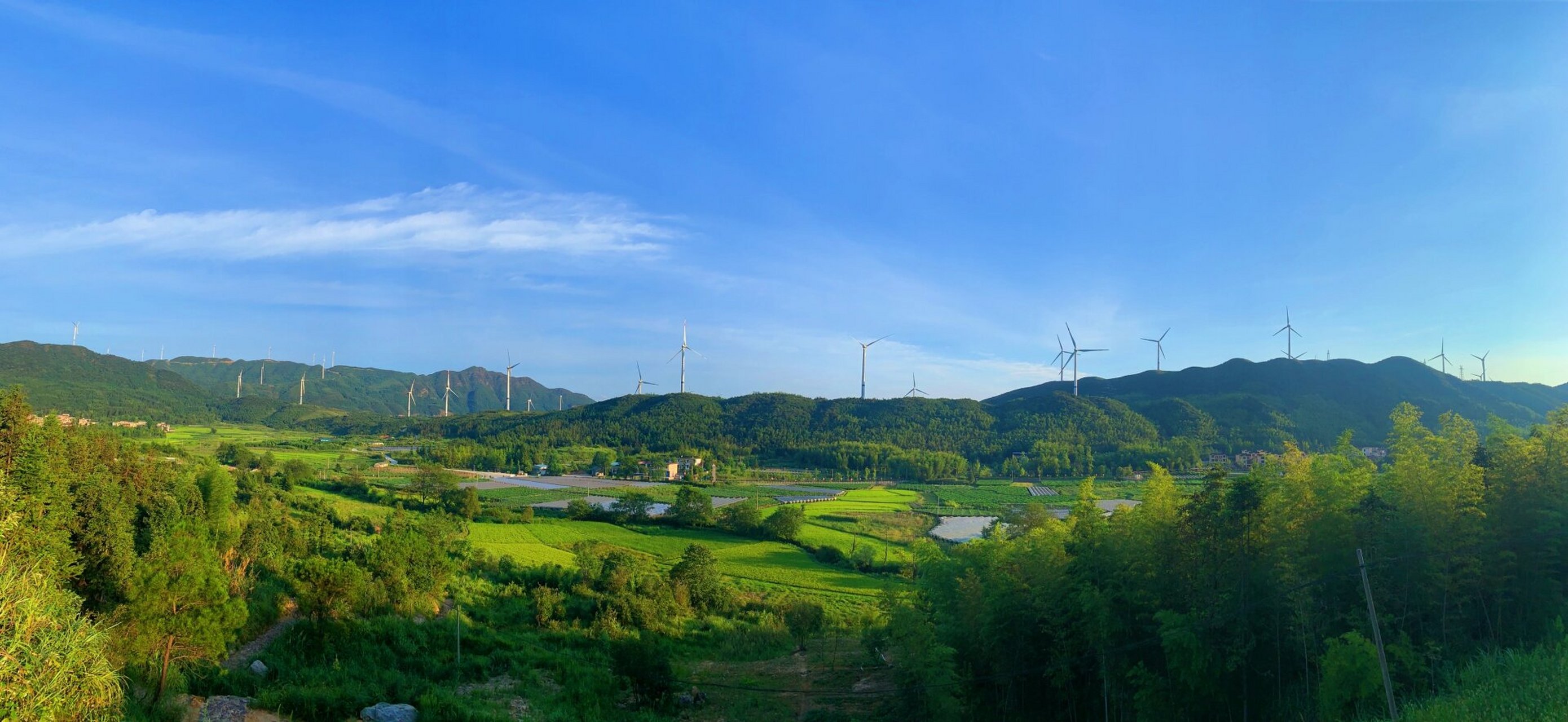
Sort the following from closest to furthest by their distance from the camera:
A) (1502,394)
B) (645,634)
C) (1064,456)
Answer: (645,634) < (1502,394) < (1064,456)

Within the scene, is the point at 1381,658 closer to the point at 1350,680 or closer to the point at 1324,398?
the point at 1350,680

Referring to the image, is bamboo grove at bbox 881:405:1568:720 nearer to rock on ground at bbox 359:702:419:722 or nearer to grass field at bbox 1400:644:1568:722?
grass field at bbox 1400:644:1568:722

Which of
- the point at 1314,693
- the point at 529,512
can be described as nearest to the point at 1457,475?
the point at 1314,693

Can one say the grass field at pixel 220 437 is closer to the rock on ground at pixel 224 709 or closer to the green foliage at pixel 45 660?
the rock on ground at pixel 224 709

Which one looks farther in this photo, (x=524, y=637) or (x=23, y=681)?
(x=524, y=637)

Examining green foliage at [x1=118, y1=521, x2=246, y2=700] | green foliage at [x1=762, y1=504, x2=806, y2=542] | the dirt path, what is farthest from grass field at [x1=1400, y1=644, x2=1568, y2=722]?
green foliage at [x1=762, y1=504, x2=806, y2=542]

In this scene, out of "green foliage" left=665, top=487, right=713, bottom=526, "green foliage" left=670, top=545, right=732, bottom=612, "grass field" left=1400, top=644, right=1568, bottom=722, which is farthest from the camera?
"green foliage" left=665, top=487, right=713, bottom=526

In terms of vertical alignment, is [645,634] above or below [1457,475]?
below

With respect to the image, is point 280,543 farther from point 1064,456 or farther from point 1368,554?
point 1064,456
